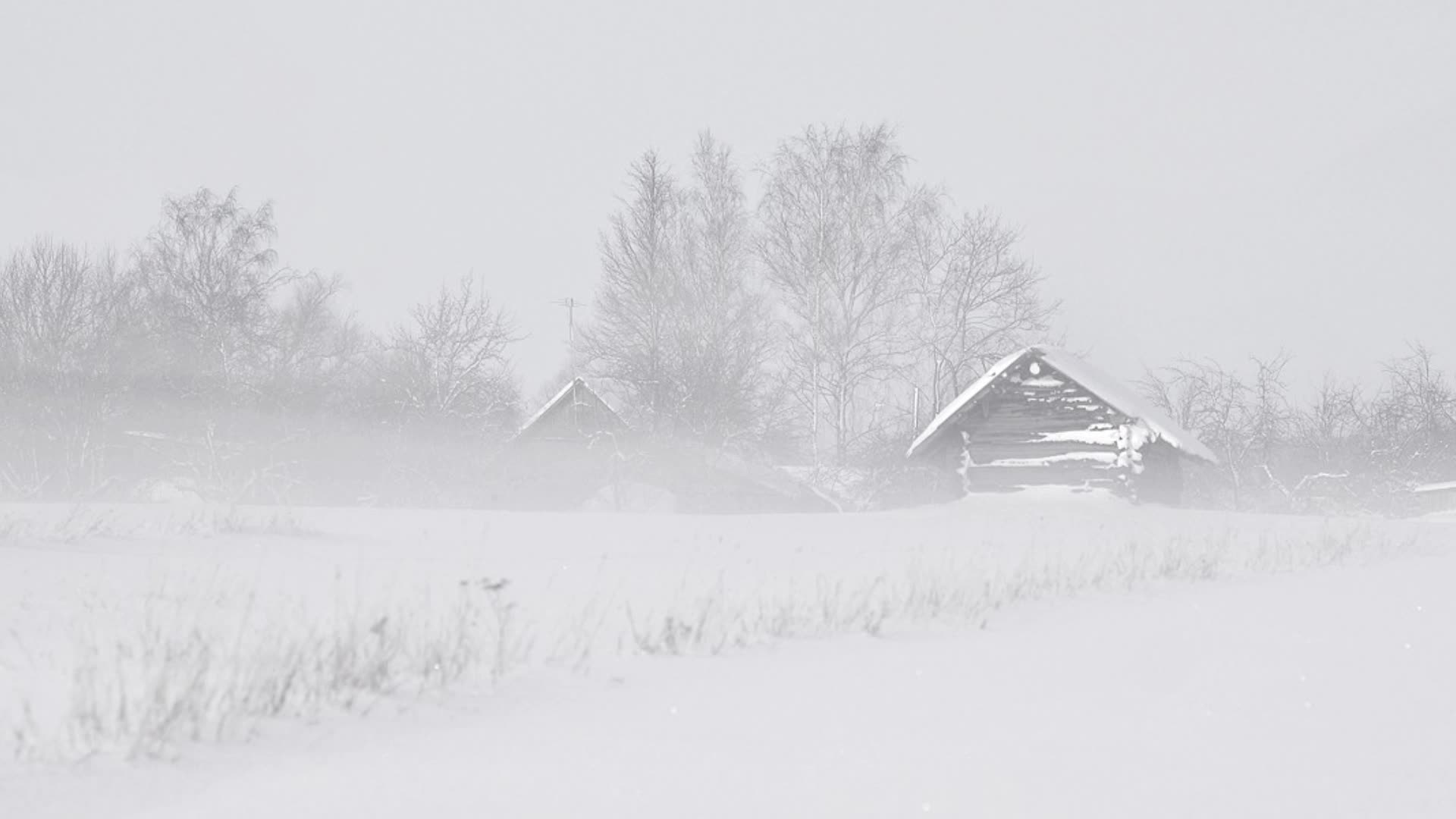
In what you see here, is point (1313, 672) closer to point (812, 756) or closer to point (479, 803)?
point (812, 756)

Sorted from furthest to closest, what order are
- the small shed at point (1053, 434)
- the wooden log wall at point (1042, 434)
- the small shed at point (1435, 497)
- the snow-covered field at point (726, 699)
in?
the small shed at point (1435, 497), the wooden log wall at point (1042, 434), the small shed at point (1053, 434), the snow-covered field at point (726, 699)

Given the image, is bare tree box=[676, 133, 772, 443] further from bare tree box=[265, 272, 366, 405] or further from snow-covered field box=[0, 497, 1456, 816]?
snow-covered field box=[0, 497, 1456, 816]

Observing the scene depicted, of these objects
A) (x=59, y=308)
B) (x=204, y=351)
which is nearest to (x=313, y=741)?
(x=204, y=351)

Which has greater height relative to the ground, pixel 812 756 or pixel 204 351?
pixel 204 351

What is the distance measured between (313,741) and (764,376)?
2495 cm

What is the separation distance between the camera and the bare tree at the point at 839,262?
90.3 feet

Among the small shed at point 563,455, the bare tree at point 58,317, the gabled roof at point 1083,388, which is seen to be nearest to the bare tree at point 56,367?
the bare tree at point 58,317

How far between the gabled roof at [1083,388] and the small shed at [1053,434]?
0.02m

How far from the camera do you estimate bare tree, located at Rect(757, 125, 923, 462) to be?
27516mm

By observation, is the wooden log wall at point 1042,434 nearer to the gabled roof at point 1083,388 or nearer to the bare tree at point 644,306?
the gabled roof at point 1083,388

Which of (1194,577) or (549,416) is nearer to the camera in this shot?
(1194,577)

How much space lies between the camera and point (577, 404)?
89.5 ft

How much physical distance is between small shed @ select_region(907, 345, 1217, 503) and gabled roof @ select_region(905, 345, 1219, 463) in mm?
21

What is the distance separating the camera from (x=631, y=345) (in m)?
28.3
